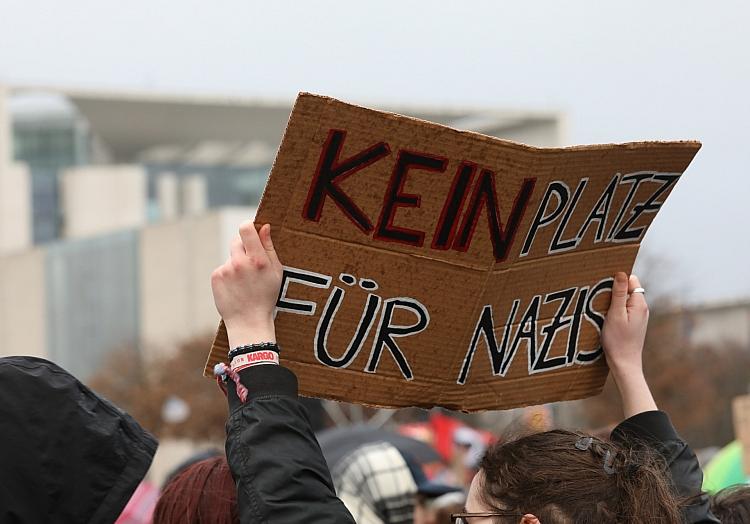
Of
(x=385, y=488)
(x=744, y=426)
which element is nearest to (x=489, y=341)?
(x=385, y=488)

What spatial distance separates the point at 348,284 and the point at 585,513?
612mm

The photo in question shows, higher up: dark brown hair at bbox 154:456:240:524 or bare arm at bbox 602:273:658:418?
bare arm at bbox 602:273:658:418

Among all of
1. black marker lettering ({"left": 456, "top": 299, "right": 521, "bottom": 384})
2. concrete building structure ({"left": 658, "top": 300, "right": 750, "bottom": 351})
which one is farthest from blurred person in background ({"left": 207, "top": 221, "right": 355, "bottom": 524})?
concrete building structure ({"left": 658, "top": 300, "right": 750, "bottom": 351})

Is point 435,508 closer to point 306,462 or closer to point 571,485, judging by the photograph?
point 571,485

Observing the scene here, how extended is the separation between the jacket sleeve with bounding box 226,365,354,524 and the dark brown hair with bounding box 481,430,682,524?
13.0 inches

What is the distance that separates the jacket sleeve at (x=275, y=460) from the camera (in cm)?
201

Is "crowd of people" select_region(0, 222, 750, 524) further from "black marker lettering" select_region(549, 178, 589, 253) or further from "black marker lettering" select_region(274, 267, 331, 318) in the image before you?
"black marker lettering" select_region(549, 178, 589, 253)

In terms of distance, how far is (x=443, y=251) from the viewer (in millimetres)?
2418

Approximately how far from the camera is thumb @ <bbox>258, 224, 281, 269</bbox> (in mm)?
2244

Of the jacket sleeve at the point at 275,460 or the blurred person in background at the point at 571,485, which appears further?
the blurred person in background at the point at 571,485

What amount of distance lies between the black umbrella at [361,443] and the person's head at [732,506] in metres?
1.67

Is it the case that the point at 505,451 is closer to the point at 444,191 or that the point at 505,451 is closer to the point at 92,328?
the point at 444,191

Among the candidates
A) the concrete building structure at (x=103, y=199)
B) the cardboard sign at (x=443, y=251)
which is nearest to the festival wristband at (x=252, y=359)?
the cardboard sign at (x=443, y=251)

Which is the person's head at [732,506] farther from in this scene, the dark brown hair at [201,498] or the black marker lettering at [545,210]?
the dark brown hair at [201,498]
